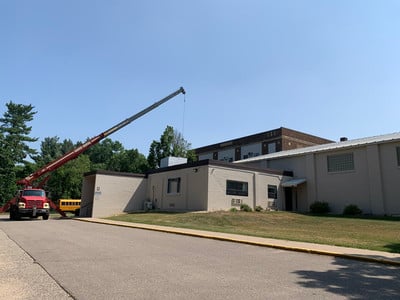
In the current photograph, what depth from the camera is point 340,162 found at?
31250 millimetres

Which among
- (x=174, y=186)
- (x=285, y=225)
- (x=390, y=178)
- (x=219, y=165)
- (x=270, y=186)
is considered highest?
(x=219, y=165)

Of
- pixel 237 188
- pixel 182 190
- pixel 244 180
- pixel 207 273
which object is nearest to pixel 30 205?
pixel 182 190

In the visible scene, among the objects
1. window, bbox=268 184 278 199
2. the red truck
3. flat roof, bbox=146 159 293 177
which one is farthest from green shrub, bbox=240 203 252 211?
the red truck

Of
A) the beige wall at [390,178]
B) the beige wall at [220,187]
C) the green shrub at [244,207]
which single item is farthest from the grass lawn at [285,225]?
the beige wall at [390,178]

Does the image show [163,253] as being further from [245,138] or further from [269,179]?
[245,138]

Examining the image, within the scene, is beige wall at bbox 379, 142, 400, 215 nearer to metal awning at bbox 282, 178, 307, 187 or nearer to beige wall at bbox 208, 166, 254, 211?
metal awning at bbox 282, 178, 307, 187

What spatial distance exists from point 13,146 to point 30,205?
129ft

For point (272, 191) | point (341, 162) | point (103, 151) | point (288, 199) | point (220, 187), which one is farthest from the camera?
point (103, 151)

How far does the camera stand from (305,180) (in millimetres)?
33406

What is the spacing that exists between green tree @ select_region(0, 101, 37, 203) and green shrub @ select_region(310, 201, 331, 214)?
45.2m

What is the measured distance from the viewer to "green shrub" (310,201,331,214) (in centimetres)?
3076

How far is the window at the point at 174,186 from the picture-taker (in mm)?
31203

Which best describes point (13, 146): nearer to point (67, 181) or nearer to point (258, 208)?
point (67, 181)

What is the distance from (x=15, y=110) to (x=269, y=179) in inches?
2109
